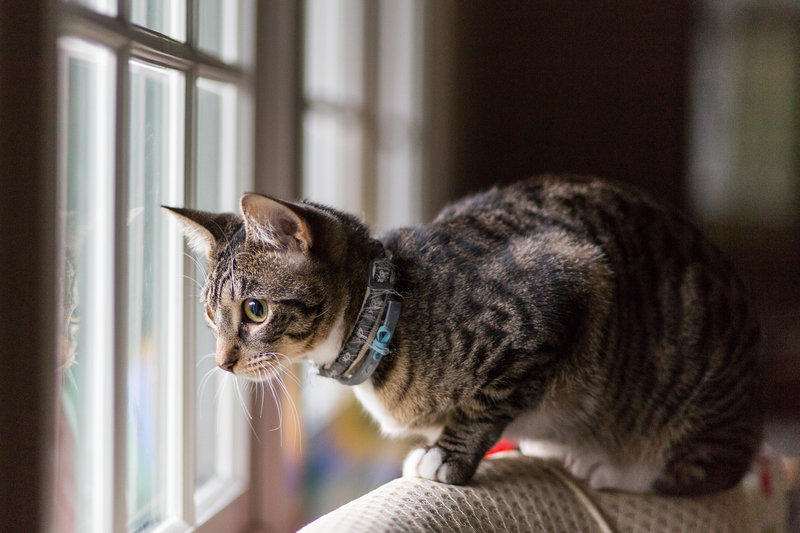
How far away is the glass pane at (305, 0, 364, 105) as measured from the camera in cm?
180

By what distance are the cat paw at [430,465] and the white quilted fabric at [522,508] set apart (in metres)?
0.01

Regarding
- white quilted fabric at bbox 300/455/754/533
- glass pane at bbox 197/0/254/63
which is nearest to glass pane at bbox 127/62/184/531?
glass pane at bbox 197/0/254/63

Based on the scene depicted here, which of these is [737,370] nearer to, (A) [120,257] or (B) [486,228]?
(B) [486,228]

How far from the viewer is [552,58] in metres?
4.52

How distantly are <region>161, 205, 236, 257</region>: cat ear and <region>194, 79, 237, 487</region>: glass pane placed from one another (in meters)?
0.18

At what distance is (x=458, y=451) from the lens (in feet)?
3.30

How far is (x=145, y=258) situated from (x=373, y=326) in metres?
0.32

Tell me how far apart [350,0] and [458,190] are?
230 cm

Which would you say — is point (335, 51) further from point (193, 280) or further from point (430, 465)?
point (430, 465)

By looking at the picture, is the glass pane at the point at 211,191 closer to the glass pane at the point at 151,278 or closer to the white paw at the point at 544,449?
the glass pane at the point at 151,278

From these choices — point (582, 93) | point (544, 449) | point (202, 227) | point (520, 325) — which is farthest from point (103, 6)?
point (582, 93)

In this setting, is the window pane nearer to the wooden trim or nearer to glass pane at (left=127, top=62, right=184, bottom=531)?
glass pane at (left=127, top=62, right=184, bottom=531)

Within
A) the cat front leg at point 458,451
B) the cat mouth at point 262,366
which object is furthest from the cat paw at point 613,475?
the cat mouth at point 262,366

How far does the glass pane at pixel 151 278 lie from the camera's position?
96 centimetres
